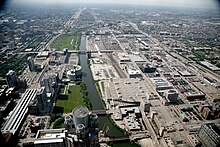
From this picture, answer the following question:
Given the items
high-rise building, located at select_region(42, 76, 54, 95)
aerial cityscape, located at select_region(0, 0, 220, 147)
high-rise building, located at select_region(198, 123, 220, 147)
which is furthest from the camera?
high-rise building, located at select_region(42, 76, 54, 95)

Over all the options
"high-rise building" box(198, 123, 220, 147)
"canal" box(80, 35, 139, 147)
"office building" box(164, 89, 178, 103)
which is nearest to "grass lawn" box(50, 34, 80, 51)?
"canal" box(80, 35, 139, 147)

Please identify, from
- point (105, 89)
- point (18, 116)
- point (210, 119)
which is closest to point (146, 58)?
point (105, 89)

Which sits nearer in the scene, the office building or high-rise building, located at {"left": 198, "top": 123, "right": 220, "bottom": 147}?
high-rise building, located at {"left": 198, "top": 123, "right": 220, "bottom": 147}

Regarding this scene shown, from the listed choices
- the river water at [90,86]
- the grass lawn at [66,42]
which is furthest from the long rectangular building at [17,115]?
the grass lawn at [66,42]

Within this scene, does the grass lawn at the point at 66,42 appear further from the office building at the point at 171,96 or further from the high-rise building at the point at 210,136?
the high-rise building at the point at 210,136

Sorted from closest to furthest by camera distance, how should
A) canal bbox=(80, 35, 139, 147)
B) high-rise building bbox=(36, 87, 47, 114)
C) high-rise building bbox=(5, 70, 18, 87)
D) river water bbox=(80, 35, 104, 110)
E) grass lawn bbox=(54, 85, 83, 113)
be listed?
canal bbox=(80, 35, 139, 147) < high-rise building bbox=(36, 87, 47, 114) < grass lawn bbox=(54, 85, 83, 113) < river water bbox=(80, 35, 104, 110) < high-rise building bbox=(5, 70, 18, 87)

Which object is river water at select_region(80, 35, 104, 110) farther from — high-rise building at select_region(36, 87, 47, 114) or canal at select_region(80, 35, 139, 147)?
high-rise building at select_region(36, 87, 47, 114)

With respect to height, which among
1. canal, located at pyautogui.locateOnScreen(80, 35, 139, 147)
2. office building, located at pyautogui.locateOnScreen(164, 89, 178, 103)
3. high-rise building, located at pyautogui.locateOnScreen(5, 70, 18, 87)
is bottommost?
canal, located at pyautogui.locateOnScreen(80, 35, 139, 147)
